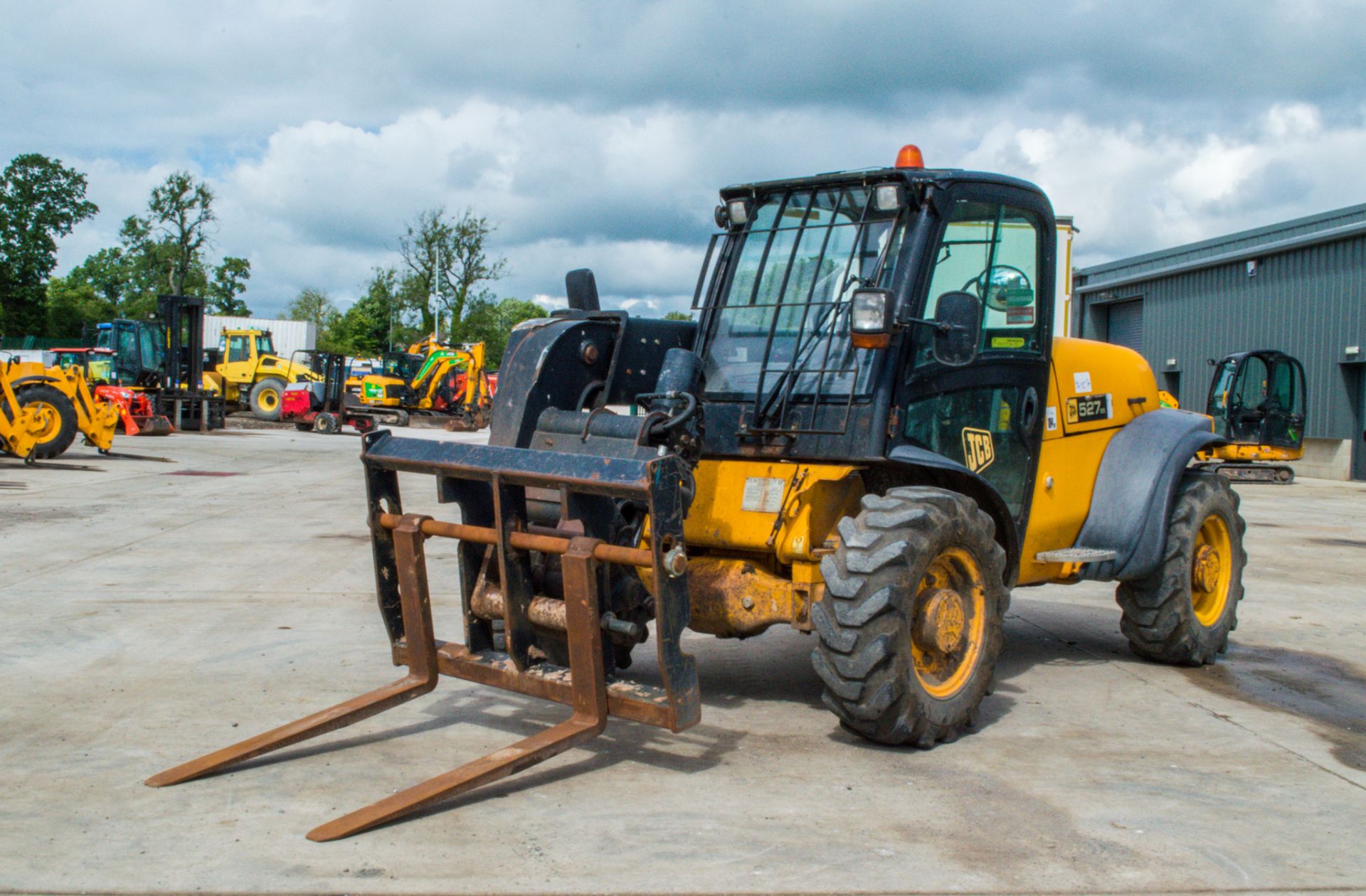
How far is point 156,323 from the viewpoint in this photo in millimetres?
32219

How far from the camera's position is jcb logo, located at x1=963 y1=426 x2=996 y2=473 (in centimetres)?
569

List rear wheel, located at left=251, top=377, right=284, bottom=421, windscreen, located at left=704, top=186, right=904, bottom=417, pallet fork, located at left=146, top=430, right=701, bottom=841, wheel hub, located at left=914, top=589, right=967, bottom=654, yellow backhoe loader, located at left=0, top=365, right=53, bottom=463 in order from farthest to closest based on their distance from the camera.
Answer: rear wheel, located at left=251, top=377, right=284, bottom=421
yellow backhoe loader, located at left=0, top=365, right=53, bottom=463
windscreen, located at left=704, top=186, right=904, bottom=417
wheel hub, located at left=914, top=589, right=967, bottom=654
pallet fork, located at left=146, top=430, right=701, bottom=841

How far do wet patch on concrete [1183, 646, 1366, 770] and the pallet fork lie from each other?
3.03 metres

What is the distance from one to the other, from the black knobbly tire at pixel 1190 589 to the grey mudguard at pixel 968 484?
1.17 metres

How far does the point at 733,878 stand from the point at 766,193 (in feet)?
11.6

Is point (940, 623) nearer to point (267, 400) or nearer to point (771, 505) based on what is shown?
point (771, 505)

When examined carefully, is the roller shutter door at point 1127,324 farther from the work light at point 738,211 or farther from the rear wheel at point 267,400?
the work light at point 738,211

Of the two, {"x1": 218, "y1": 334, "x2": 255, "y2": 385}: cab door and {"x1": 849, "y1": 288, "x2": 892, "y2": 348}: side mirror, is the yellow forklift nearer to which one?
{"x1": 218, "y1": 334, "x2": 255, "y2": 385}: cab door

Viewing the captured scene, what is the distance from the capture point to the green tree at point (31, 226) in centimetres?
7731

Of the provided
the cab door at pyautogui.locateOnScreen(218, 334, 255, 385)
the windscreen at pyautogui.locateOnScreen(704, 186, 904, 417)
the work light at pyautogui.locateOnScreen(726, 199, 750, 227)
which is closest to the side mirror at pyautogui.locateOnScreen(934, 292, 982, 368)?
the windscreen at pyautogui.locateOnScreen(704, 186, 904, 417)

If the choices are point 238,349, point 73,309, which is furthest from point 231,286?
point 238,349

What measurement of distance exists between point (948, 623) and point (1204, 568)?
108 inches

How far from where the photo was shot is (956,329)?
5.37 meters

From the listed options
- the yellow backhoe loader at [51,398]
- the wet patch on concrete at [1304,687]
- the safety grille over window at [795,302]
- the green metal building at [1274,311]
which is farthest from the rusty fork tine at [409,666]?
the green metal building at [1274,311]
